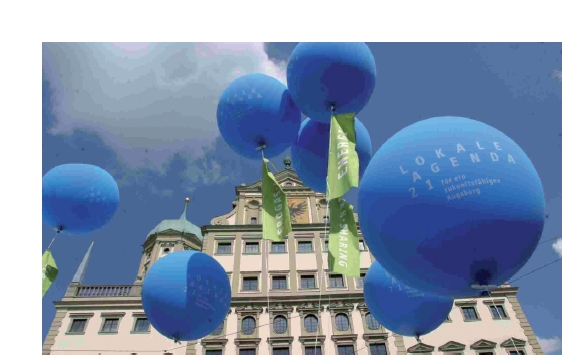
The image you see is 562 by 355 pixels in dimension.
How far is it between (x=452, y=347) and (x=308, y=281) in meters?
7.86

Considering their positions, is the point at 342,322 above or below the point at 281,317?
below

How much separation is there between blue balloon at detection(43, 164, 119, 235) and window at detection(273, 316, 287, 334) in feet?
43.2

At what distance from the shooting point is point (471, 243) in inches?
155

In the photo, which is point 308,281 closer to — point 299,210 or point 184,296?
point 299,210

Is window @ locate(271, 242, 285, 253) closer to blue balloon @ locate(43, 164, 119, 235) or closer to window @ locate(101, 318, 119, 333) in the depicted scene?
window @ locate(101, 318, 119, 333)

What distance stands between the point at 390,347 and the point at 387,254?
670 inches

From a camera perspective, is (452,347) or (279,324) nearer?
(452,347)

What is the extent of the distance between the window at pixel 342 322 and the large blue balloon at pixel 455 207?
16.4m

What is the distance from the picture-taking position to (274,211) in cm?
733

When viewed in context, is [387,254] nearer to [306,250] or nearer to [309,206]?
[306,250]

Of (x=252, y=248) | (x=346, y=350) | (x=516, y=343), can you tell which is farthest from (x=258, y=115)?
(x=516, y=343)

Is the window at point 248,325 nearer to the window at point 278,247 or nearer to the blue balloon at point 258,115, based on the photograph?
the window at point 278,247

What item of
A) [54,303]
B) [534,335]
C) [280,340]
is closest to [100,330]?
[54,303]

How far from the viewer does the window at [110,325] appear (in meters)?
20.0
